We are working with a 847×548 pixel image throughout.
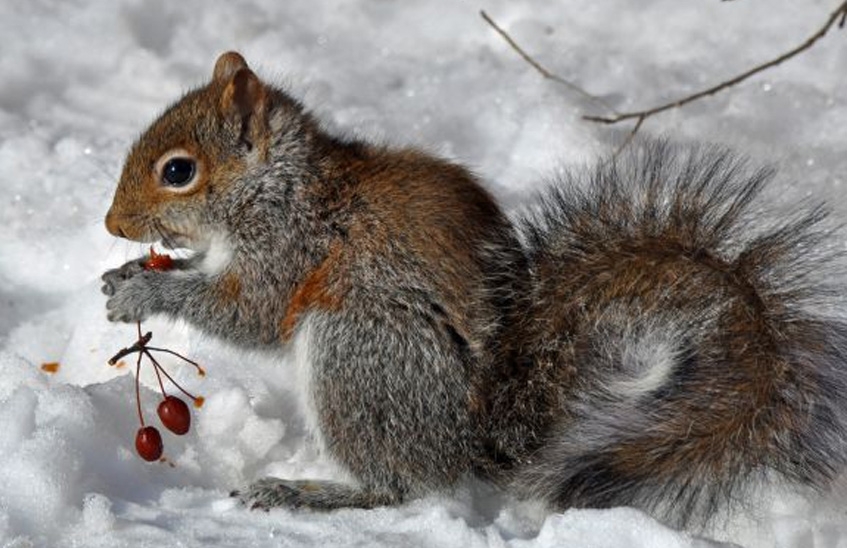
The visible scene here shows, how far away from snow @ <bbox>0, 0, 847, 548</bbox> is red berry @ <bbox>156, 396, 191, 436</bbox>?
0.32 ft

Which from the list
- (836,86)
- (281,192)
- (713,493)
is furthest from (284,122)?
(836,86)

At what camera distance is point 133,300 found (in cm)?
286

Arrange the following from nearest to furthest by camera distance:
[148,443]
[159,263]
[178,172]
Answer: [148,443] < [178,172] < [159,263]

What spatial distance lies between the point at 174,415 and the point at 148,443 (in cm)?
8

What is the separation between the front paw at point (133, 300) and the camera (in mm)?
2850

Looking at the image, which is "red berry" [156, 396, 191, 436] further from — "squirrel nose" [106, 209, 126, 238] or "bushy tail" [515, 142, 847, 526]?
"bushy tail" [515, 142, 847, 526]

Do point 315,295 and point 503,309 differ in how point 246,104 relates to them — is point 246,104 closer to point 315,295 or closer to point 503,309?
point 315,295

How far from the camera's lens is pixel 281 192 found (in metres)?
2.76

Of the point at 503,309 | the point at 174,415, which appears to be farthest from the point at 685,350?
the point at 174,415

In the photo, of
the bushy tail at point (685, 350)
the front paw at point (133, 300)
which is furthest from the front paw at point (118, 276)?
the bushy tail at point (685, 350)

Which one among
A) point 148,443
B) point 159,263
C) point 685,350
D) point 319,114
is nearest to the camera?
point 685,350

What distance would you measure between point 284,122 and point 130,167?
32cm

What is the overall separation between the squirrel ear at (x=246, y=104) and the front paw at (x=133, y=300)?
354mm

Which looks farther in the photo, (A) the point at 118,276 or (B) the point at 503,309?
(A) the point at 118,276
